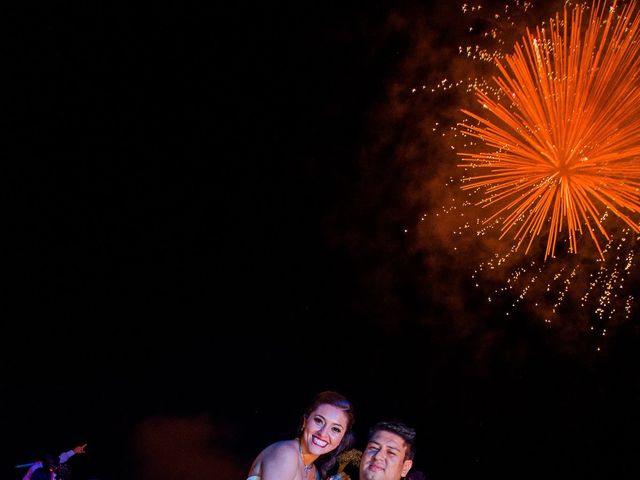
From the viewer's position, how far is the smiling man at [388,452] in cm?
400

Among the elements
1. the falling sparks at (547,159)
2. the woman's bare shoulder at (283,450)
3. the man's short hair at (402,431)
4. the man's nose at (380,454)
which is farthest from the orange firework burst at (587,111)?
the woman's bare shoulder at (283,450)

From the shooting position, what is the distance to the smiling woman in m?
3.70

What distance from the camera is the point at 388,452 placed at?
4055mm

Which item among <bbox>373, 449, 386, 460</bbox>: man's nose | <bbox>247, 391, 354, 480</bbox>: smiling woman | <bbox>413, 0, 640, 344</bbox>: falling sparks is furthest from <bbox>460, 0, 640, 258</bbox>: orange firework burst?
<bbox>247, 391, 354, 480</bbox>: smiling woman

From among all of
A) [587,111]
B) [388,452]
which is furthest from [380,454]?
[587,111]

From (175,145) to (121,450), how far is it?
4.21 metres

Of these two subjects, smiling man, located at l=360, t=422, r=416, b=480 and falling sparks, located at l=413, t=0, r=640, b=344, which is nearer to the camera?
smiling man, located at l=360, t=422, r=416, b=480

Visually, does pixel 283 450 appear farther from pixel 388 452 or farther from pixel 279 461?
pixel 388 452

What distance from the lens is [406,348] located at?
6.70m

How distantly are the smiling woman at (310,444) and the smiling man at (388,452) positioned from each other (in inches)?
10.8

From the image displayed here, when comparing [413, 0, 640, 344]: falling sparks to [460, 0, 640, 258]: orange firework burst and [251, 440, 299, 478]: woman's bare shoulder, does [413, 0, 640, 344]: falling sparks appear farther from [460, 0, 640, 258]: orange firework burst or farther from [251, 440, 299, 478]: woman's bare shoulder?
[251, 440, 299, 478]: woman's bare shoulder

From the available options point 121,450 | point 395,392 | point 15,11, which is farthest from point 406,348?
point 15,11

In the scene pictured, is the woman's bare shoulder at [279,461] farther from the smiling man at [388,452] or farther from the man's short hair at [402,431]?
the man's short hair at [402,431]

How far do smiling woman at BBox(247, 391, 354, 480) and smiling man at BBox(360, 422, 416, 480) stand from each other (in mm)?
276
